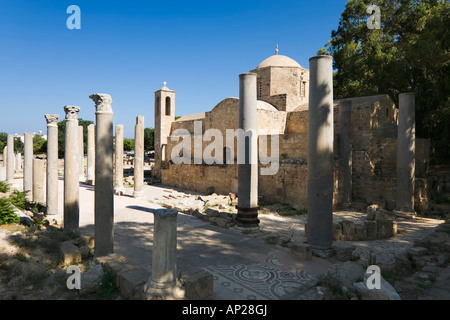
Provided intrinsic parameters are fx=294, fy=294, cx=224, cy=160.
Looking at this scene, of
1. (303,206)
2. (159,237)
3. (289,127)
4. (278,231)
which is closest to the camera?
(159,237)

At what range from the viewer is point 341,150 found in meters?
13.3

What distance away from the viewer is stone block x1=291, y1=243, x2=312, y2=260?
5.86m

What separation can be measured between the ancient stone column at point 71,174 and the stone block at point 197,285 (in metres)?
4.52

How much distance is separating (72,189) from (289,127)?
1475 centimetres

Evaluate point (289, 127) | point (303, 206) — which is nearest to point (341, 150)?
point (303, 206)

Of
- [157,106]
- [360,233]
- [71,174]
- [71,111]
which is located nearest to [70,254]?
[71,174]

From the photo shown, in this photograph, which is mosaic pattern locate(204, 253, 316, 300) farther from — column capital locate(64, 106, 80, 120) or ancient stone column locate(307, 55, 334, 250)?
column capital locate(64, 106, 80, 120)

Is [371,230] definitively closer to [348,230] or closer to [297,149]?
[348,230]

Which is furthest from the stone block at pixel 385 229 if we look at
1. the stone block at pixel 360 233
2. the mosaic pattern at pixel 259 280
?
the mosaic pattern at pixel 259 280

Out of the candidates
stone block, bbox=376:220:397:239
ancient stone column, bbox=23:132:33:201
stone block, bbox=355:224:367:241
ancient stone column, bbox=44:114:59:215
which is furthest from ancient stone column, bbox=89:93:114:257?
ancient stone column, bbox=23:132:33:201

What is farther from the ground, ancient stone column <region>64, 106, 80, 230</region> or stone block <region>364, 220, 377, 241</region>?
ancient stone column <region>64, 106, 80, 230</region>

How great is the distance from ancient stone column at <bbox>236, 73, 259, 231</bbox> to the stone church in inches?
187

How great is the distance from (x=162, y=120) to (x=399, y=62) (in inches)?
662
